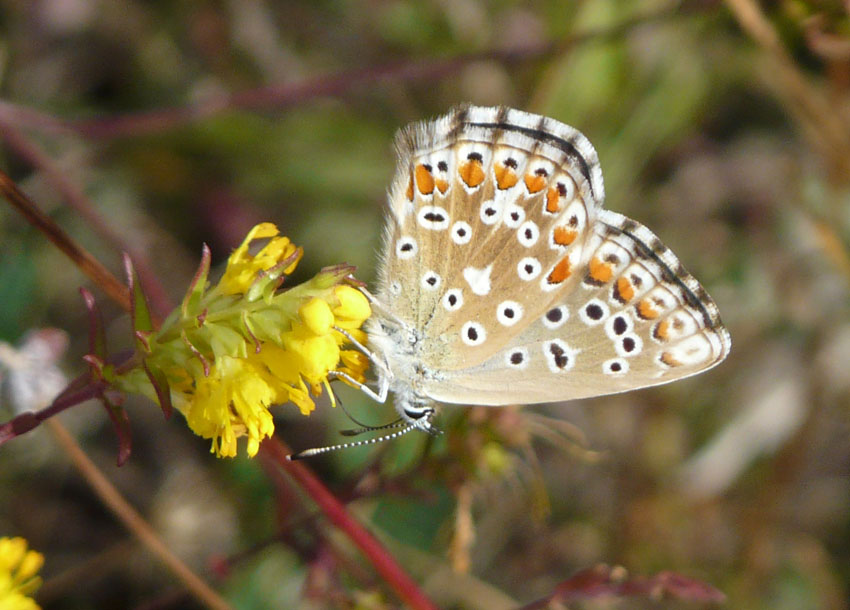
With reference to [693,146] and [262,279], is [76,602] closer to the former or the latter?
[262,279]

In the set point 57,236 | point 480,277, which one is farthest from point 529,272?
point 57,236

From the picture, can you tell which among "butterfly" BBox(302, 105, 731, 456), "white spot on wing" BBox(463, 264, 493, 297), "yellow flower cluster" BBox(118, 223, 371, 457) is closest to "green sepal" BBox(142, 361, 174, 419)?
"yellow flower cluster" BBox(118, 223, 371, 457)

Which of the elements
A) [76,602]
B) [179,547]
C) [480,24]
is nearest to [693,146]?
[480,24]

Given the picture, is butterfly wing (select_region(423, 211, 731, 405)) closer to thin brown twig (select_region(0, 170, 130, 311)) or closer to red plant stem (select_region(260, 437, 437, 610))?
red plant stem (select_region(260, 437, 437, 610))

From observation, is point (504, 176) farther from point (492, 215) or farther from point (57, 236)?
point (57, 236)

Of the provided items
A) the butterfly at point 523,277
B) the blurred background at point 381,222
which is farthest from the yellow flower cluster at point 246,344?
the blurred background at point 381,222

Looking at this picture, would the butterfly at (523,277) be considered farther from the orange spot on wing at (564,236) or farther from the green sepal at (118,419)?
the green sepal at (118,419)
